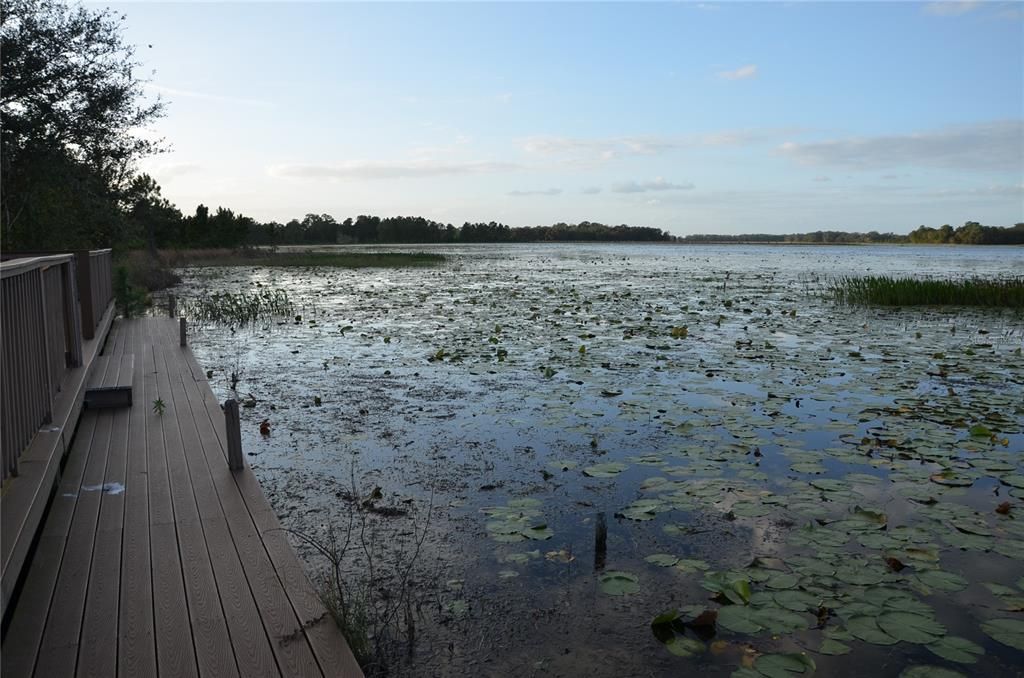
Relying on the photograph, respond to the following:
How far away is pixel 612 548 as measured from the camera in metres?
4.36

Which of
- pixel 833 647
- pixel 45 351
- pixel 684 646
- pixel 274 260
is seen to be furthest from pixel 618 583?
pixel 274 260

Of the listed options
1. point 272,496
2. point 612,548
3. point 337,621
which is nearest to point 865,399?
point 612,548

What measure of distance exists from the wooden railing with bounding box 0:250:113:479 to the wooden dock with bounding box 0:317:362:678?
1.25 feet

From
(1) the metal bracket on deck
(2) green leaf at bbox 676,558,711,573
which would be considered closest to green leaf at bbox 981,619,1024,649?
(2) green leaf at bbox 676,558,711,573

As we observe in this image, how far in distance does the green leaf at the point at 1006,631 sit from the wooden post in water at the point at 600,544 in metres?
1.94

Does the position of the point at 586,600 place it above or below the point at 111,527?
below

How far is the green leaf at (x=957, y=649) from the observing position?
125 inches

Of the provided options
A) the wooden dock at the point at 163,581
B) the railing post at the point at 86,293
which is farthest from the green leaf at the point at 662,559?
the railing post at the point at 86,293

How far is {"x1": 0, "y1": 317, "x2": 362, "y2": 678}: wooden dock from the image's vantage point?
8.75ft

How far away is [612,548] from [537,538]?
48 cm

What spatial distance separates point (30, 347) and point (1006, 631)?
5513 mm

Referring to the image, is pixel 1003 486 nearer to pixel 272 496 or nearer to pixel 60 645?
pixel 272 496

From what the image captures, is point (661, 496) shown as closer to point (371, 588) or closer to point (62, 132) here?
point (371, 588)

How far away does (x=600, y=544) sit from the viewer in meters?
4.29
